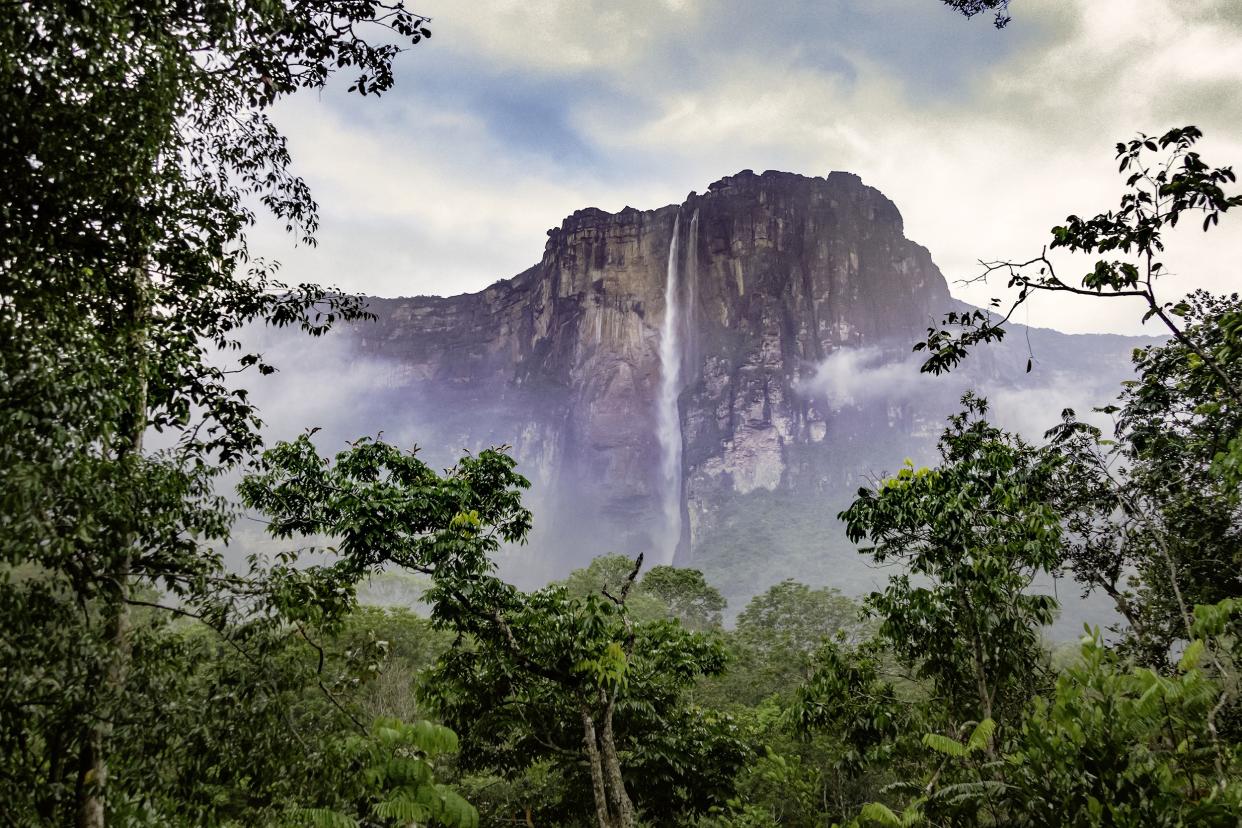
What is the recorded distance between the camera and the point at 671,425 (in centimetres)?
13425

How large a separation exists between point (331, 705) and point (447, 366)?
6333 inches

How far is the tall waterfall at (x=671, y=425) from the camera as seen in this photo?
12962cm

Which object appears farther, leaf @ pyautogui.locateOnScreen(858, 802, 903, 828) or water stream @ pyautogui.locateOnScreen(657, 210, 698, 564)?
water stream @ pyautogui.locateOnScreen(657, 210, 698, 564)

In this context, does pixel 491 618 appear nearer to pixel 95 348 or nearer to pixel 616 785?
pixel 616 785

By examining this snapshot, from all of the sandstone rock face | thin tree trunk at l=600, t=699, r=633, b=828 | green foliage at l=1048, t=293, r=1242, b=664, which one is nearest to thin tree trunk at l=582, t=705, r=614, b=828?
thin tree trunk at l=600, t=699, r=633, b=828

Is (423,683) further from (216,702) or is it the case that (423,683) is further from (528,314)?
(528,314)

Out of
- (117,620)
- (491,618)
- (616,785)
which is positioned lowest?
(616,785)

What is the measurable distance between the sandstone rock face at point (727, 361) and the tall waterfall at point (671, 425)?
1395 millimetres

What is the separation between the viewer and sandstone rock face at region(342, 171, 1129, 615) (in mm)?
123500

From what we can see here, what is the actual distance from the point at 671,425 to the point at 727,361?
1831 cm

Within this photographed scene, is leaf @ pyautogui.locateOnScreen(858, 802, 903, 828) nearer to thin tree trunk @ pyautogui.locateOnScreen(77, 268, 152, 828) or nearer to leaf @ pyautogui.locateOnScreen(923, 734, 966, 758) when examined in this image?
leaf @ pyautogui.locateOnScreen(923, 734, 966, 758)

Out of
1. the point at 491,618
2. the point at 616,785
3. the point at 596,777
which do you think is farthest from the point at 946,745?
the point at 491,618

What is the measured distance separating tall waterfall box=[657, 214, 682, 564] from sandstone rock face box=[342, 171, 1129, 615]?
1395mm

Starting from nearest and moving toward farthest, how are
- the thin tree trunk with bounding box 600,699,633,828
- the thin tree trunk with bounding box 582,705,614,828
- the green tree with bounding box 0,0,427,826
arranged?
the green tree with bounding box 0,0,427,826 → the thin tree trunk with bounding box 600,699,633,828 → the thin tree trunk with bounding box 582,705,614,828
